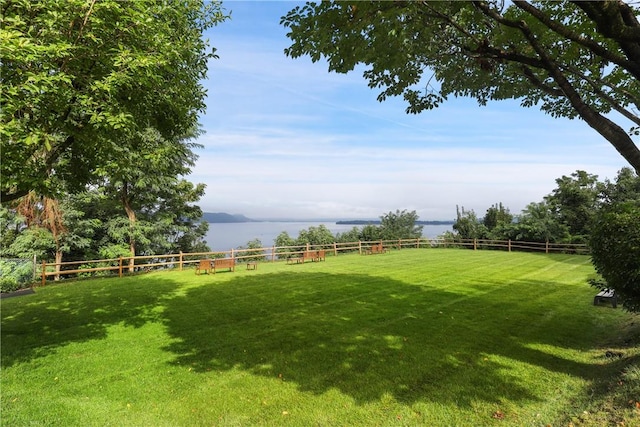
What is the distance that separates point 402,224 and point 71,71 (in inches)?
1215

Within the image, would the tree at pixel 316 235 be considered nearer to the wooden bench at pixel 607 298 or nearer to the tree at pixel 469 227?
the tree at pixel 469 227

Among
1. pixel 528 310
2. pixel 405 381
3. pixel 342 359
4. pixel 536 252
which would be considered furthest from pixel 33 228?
pixel 536 252

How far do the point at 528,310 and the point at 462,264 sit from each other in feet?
31.2

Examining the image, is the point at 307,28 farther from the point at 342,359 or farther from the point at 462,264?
the point at 462,264

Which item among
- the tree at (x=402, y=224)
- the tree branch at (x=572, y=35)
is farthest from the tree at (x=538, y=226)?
the tree branch at (x=572, y=35)

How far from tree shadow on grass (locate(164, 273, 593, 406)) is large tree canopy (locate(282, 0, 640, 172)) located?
345 cm

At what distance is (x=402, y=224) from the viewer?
1314 inches

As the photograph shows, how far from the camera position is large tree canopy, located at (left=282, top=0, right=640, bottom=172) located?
408 centimetres

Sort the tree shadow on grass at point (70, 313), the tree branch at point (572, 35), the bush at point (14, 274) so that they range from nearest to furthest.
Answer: the tree branch at point (572, 35), the tree shadow on grass at point (70, 313), the bush at point (14, 274)

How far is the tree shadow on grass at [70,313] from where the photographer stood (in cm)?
638

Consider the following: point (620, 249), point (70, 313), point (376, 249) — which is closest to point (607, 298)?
point (620, 249)

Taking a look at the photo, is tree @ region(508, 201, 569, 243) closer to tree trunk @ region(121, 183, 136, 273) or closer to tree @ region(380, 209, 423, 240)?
tree @ region(380, 209, 423, 240)

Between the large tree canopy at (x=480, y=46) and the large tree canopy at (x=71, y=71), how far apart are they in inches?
90.4

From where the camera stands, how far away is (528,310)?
848cm
